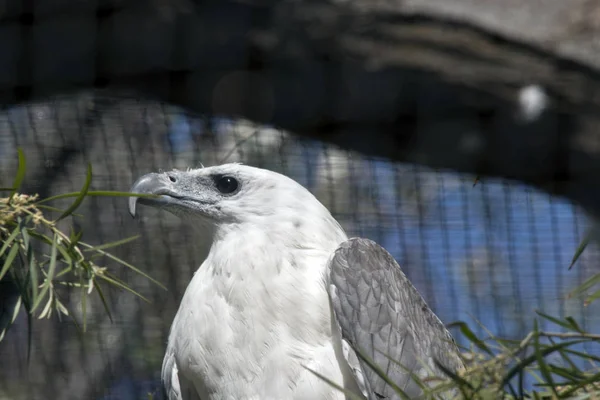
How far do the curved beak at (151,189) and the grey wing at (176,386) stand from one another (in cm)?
51

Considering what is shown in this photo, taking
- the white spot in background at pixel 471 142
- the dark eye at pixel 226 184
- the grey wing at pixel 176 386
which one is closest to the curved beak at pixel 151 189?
the dark eye at pixel 226 184

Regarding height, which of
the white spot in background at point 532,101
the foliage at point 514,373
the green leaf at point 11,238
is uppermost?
the white spot in background at point 532,101

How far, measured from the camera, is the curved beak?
3008 mm

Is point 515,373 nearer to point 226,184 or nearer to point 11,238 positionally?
point 11,238

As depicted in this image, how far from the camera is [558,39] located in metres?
2.77

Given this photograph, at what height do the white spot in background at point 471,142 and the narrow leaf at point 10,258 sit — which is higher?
the white spot in background at point 471,142

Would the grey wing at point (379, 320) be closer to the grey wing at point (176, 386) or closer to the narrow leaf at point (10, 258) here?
the grey wing at point (176, 386)

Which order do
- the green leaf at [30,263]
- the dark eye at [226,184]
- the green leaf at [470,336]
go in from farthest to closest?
the dark eye at [226,184] → the green leaf at [30,263] → the green leaf at [470,336]

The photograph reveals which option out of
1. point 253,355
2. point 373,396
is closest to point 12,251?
point 253,355

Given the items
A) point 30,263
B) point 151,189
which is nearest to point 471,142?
point 151,189

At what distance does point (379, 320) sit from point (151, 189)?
89cm

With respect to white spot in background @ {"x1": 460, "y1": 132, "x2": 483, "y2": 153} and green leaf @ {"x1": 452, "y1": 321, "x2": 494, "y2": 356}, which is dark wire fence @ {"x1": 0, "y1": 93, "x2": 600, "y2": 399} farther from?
green leaf @ {"x1": 452, "y1": 321, "x2": 494, "y2": 356}

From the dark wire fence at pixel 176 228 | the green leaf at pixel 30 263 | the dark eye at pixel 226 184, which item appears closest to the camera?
the green leaf at pixel 30 263

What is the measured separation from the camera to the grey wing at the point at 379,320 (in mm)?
2570
